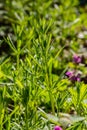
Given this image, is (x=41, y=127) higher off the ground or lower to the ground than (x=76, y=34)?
lower

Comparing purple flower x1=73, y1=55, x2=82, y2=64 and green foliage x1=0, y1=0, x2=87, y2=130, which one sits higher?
purple flower x1=73, y1=55, x2=82, y2=64

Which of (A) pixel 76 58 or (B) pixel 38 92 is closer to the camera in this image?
(B) pixel 38 92

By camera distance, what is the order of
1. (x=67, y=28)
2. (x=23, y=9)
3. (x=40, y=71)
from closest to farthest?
(x=40, y=71) → (x=67, y=28) → (x=23, y=9)

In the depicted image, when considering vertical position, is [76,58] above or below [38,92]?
above

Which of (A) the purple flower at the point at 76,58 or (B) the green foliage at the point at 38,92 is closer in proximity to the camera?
(B) the green foliage at the point at 38,92

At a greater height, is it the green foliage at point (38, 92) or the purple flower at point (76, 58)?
the purple flower at point (76, 58)

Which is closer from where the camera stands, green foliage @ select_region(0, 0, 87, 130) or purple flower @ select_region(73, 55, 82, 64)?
green foliage @ select_region(0, 0, 87, 130)

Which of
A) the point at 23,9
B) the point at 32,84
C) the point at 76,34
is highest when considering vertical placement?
the point at 23,9

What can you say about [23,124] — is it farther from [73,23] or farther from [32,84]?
[73,23]

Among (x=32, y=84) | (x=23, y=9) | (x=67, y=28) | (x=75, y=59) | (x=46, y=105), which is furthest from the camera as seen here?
(x=23, y=9)

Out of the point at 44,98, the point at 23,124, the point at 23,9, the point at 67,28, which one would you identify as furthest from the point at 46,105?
the point at 23,9

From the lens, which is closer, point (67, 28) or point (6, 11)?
point (67, 28)
